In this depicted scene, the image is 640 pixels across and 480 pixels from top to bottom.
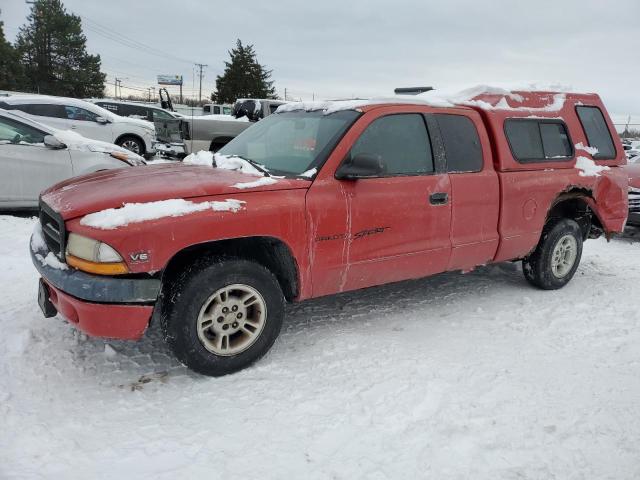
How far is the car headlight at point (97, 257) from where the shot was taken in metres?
2.88

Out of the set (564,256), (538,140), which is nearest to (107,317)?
(538,140)

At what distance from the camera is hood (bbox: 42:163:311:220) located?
3020 millimetres

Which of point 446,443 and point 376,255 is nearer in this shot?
point 446,443

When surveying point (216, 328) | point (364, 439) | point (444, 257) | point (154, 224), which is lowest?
point (364, 439)

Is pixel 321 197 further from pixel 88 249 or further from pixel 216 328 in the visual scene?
pixel 88 249

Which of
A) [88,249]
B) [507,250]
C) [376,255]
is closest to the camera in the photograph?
[88,249]

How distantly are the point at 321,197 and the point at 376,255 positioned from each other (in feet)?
2.15

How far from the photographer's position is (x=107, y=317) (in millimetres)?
2951

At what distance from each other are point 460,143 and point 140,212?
2.75 meters

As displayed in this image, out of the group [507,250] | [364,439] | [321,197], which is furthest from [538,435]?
[507,250]

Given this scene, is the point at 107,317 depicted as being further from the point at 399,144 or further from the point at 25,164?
the point at 25,164

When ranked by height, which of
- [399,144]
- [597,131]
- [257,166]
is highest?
[597,131]

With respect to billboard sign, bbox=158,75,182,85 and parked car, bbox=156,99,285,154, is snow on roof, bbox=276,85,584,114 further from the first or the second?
billboard sign, bbox=158,75,182,85

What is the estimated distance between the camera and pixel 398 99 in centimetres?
431
